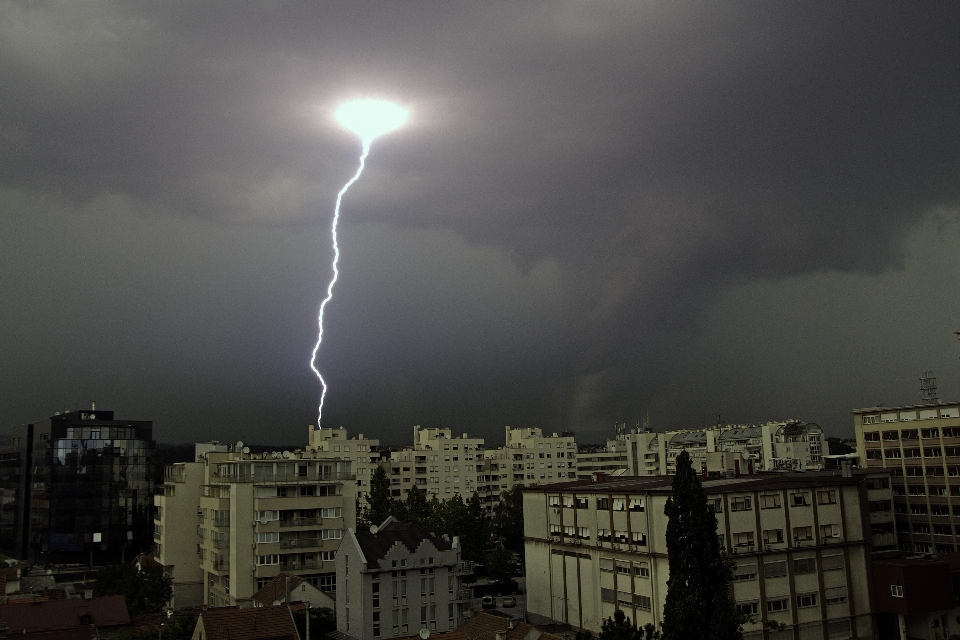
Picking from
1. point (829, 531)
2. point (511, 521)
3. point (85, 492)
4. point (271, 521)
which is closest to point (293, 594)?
point (271, 521)

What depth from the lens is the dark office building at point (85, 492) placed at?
270ft

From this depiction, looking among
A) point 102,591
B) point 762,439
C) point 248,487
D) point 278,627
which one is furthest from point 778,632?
point 762,439

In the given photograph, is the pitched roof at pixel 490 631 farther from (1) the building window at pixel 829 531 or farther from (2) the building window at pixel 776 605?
(1) the building window at pixel 829 531

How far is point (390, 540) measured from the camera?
142ft

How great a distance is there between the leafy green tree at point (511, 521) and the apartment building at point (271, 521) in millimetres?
33286

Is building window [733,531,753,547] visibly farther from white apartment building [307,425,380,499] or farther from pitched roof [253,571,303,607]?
white apartment building [307,425,380,499]

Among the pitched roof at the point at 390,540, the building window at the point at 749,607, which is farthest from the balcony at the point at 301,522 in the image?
the building window at the point at 749,607

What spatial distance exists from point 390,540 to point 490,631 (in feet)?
33.7

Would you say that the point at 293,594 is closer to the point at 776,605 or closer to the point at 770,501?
the point at 776,605

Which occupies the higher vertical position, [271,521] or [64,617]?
[271,521]

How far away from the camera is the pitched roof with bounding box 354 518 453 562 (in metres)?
42.4

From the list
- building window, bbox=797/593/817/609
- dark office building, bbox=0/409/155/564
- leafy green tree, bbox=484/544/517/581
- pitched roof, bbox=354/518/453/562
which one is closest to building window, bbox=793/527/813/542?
building window, bbox=797/593/817/609

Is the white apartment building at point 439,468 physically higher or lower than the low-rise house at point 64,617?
higher

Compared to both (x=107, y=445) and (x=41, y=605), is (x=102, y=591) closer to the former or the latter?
(x=41, y=605)
